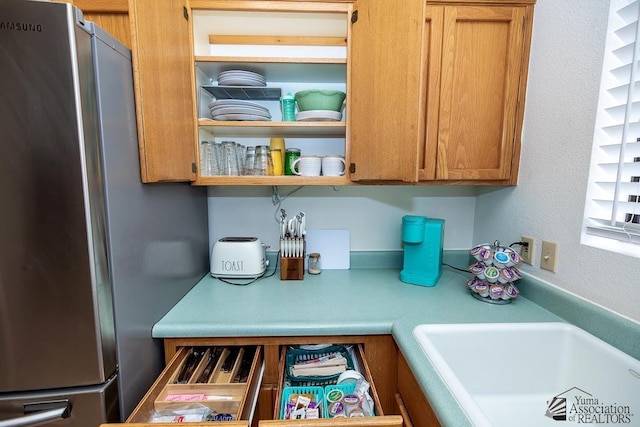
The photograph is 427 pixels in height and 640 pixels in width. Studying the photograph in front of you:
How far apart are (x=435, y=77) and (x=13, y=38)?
1254 millimetres

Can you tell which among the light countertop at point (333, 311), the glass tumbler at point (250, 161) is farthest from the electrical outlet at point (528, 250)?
the glass tumbler at point (250, 161)

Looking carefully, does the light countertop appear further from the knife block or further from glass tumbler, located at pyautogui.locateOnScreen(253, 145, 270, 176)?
glass tumbler, located at pyautogui.locateOnScreen(253, 145, 270, 176)

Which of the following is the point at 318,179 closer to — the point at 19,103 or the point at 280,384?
the point at 280,384

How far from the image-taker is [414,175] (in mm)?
1011

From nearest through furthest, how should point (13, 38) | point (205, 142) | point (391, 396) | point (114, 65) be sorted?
1. point (13, 38)
2. point (114, 65)
3. point (391, 396)
4. point (205, 142)

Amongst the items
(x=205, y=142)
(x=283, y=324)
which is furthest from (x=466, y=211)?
(x=205, y=142)

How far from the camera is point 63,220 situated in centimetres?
65

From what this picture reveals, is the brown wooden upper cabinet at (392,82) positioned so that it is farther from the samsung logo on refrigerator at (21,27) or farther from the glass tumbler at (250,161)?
the samsung logo on refrigerator at (21,27)

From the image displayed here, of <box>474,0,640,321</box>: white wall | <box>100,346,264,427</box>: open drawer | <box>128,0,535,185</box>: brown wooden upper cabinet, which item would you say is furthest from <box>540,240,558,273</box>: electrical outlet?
<box>100,346,264,427</box>: open drawer

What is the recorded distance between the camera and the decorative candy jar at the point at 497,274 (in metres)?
1.08

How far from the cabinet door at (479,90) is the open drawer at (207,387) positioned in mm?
1070

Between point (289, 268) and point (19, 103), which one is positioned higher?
point (19, 103)

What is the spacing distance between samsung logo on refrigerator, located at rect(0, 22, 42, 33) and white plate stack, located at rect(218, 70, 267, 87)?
0.63 m

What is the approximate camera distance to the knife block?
1.35 meters
